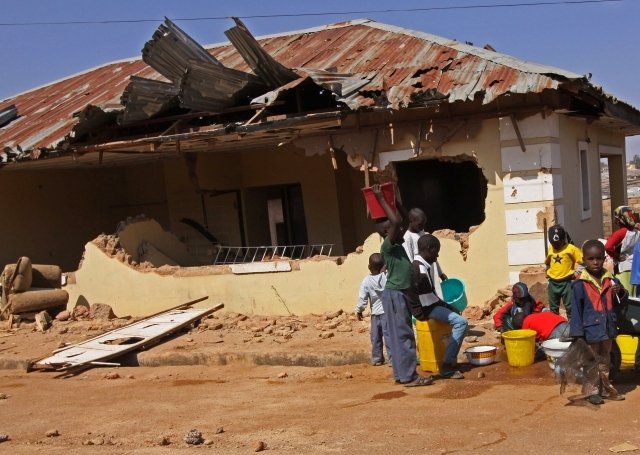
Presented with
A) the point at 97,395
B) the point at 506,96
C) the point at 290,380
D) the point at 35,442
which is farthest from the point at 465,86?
the point at 35,442

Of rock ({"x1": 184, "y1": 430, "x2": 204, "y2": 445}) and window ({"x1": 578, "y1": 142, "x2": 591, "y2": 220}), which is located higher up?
window ({"x1": 578, "y1": 142, "x2": 591, "y2": 220})

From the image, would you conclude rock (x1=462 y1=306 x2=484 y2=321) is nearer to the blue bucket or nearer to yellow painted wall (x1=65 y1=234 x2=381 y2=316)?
the blue bucket

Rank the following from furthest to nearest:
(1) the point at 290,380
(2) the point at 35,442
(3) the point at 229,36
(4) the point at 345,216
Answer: (4) the point at 345,216 < (3) the point at 229,36 < (1) the point at 290,380 < (2) the point at 35,442

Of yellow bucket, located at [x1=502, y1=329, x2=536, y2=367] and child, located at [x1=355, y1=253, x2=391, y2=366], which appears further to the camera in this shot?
child, located at [x1=355, y1=253, x2=391, y2=366]

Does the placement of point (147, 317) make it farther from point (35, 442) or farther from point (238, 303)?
point (35, 442)

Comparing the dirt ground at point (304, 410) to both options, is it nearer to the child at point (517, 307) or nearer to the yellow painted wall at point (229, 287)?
the child at point (517, 307)

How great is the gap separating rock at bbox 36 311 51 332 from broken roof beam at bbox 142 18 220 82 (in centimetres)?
444

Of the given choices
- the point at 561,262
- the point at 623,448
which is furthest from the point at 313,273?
the point at 623,448

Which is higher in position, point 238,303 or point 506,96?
point 506,96

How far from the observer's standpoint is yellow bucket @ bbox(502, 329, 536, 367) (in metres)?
6.76

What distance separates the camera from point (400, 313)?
21.4ft

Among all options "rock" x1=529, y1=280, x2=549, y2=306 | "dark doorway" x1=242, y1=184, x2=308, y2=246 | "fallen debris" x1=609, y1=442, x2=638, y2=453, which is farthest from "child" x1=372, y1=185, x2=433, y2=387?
"dark doorway" x1=242, y1=184, x2=308, y2=246

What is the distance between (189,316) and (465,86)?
5024 millimetres

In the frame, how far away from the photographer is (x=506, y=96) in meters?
8.96
